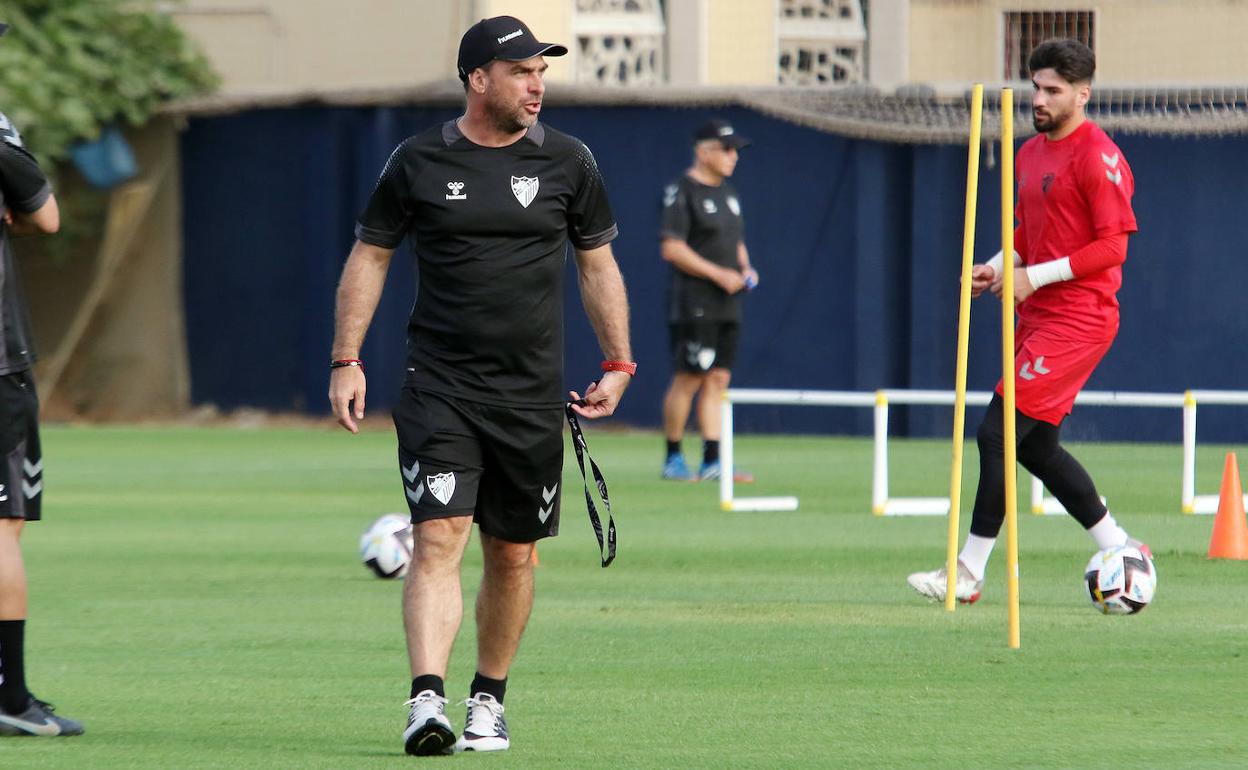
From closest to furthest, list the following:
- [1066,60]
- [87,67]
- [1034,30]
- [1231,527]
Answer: [1066,60]
[1231,527]
[87,67]
[1034,30]

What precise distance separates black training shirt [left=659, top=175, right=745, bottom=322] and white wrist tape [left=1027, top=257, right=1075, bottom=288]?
250 inches

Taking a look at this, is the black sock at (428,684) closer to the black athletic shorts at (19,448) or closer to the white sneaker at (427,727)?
the white sneaker at (427,727)

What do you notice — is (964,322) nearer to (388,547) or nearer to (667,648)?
(667,648)

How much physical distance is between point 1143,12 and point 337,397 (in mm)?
15593

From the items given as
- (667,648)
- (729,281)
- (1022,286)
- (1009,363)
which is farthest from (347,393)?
(729,281)

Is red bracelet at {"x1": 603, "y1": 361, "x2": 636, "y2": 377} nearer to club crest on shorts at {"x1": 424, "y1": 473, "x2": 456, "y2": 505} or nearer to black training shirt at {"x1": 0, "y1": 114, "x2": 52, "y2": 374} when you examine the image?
club crest on shorts at {"x1": 424, "y1": 473, "x2": 456, "y2": 505}

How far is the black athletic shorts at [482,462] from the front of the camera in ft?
19.2

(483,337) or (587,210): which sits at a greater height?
(587,210)

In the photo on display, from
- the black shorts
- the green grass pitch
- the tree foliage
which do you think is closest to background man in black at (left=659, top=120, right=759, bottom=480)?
the black shorts

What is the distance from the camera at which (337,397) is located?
5953mm

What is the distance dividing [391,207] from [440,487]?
771 millimetres

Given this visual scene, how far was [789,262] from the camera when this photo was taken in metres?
19.5

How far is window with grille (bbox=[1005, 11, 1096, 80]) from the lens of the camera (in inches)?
794

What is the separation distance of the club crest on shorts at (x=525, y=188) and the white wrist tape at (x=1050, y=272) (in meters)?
2.87
